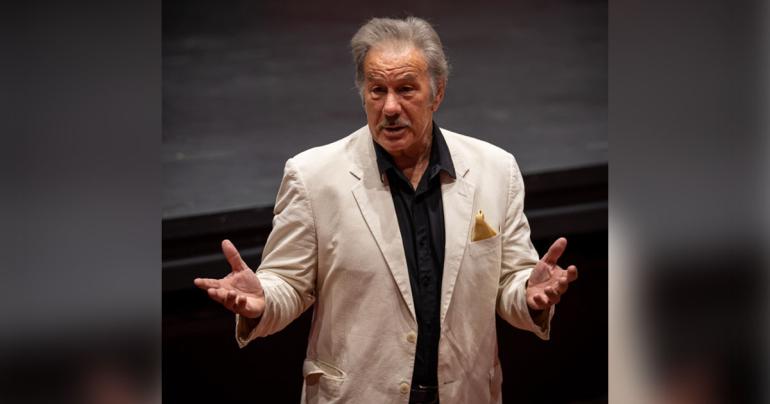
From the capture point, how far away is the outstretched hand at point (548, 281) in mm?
2477

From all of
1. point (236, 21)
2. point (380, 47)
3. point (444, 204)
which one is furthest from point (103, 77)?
point (444, 204)

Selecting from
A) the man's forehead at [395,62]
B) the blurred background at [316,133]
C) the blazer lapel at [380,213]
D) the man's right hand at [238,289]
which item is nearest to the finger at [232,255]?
the man's right hand at [238,289]

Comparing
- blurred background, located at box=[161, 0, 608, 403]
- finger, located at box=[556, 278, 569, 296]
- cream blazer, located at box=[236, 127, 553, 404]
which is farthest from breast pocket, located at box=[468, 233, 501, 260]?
blurred background, located at box=[161, 0, 608, 403]

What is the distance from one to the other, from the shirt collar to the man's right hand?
45cm

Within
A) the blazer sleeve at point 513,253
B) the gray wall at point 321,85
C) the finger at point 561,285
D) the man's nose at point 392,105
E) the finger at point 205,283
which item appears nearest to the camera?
the finger at point 205,283

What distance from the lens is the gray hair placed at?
263cm

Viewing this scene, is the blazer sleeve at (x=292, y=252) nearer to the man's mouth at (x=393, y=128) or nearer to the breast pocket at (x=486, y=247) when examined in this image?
the man's mouth at (x=393, y=128)

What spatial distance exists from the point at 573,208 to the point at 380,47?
46.3 inches

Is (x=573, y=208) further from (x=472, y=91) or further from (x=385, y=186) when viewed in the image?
(x=385, y=186)

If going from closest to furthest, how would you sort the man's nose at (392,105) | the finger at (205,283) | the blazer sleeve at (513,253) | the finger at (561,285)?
the finger at (205,283), the finger at (561,285), the man's nose at (392,105), the blazer sleeve at (513,253)

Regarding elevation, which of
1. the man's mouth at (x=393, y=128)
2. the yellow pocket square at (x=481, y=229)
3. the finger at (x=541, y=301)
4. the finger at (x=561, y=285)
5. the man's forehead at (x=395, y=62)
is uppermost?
the man's forehead at (x=395, y=62)

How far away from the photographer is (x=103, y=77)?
284cm

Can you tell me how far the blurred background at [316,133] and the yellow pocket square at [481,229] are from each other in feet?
2.86

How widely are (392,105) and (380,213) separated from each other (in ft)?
0.91
